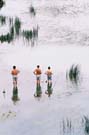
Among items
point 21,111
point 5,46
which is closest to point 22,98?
point 21,111

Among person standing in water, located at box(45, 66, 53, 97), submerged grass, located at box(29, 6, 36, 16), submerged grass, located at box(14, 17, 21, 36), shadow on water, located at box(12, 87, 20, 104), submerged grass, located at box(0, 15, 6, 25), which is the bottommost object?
shadow on water, located at box(12, 87, 20, 104)

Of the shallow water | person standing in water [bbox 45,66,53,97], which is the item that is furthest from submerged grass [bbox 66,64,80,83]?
person standing in water [bbox 45,66,53,97]

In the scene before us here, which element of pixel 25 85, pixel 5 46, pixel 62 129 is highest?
pixel 5 46

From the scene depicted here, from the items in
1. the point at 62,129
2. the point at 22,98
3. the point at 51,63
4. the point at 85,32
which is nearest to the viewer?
the point at 62,129

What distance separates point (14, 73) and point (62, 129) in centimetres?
69

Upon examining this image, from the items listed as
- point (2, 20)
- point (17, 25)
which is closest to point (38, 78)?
point (17, 25)

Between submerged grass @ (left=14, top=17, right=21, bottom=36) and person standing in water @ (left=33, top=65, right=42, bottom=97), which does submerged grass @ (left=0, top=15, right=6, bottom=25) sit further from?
person standing in water @ (left=33, top=65, right=42, bottom=97)

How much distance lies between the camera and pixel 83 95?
4.18 m

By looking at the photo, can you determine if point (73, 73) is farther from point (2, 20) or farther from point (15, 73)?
point (2, 20)

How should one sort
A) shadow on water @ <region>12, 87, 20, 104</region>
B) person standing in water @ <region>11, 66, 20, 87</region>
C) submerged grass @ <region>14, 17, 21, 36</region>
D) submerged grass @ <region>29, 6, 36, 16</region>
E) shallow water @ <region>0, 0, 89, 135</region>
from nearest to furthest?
shallow water @ <region>0, 0, 89, 135</region> → shadow on water @ <region>12, 87, 20, 104</region> → person standing in water @ <region>11, 66, 20, 87</region> → submerged grass @ <region>14, 17, 21, 36</region> → submerged grass @ <region>29, 6, 36, 16</region>

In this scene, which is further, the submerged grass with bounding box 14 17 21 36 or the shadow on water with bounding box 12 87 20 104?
the submerged grass with bounding box 14 17 21 36

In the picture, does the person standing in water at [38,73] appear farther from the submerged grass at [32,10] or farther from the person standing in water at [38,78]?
the submerged grass at [32,10]

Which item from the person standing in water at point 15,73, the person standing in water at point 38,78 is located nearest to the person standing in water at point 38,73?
the person standing in water at point 38,78

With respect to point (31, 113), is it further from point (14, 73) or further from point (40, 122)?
point (14, 73)
